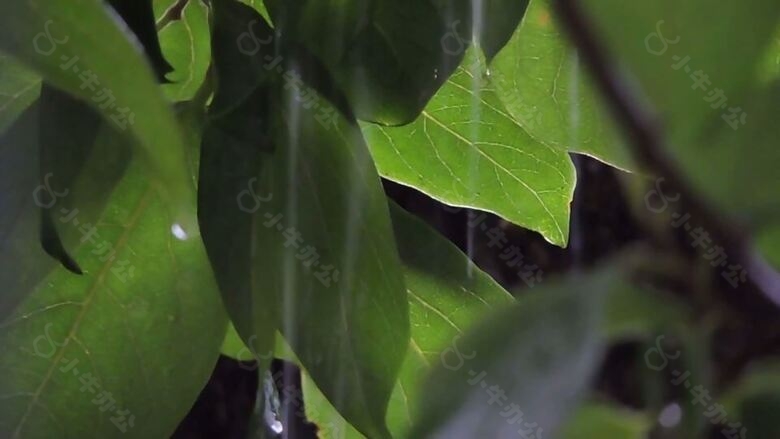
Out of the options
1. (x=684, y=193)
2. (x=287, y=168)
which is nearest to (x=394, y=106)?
(x=287, y=168)

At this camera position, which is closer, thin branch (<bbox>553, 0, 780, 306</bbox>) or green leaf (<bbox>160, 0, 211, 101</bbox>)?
thin branch (<bbox>553, 0, 780, 306</bbox>)

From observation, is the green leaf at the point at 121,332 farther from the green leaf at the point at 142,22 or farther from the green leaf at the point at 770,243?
the green leaf at the point at 770,243

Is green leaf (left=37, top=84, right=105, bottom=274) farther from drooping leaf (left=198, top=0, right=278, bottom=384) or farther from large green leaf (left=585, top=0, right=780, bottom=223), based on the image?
large green leaf (left=585, top=0, right=780, bottom=223)

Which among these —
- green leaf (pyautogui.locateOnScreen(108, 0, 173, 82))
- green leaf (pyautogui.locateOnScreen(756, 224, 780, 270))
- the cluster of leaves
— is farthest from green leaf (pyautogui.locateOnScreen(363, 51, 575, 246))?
green leaf (pyautogui.locateOnScreen(756, 224, 780, 270))

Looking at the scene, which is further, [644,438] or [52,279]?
[52,279]

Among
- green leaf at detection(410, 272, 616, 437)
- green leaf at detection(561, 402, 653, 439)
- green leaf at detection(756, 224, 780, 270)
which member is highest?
green leaf at detection(756, 224, 780, 270)

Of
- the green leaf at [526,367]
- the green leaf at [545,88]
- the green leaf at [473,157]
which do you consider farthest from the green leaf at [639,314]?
the green leaf at [473,157]

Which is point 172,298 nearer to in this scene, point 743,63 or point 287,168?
point 287,168
